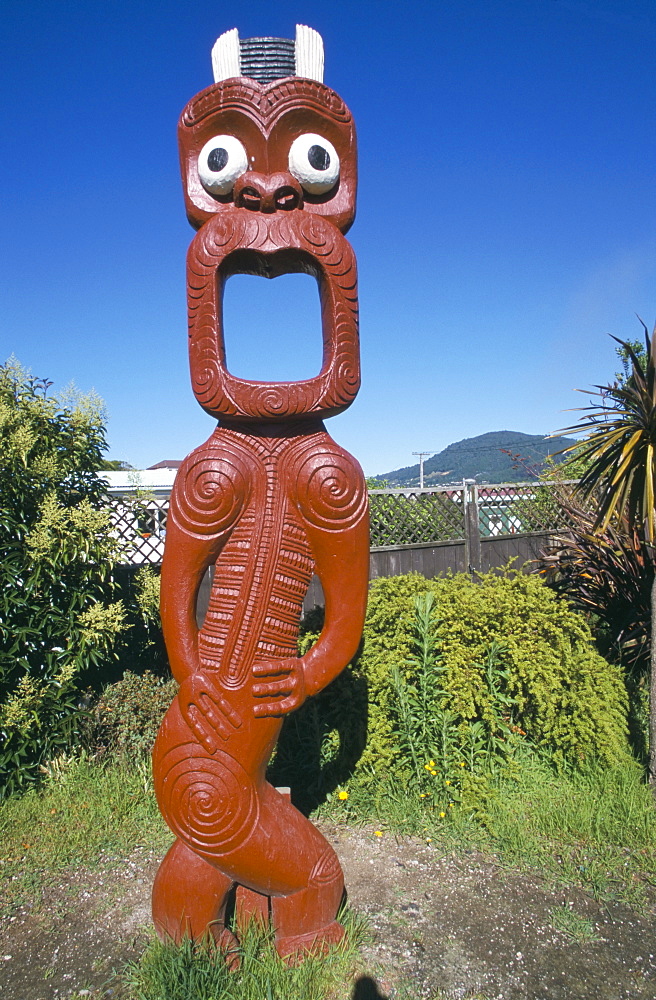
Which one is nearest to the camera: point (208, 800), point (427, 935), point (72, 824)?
point (208, 800)

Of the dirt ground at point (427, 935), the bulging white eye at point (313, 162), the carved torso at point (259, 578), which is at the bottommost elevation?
the dirt ground at point (427, 935)

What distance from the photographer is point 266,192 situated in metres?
2.57

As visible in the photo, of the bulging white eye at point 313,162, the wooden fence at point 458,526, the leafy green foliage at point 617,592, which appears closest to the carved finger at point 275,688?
the bulging white eye at point 313,162

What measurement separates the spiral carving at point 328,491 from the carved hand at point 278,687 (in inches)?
22.3

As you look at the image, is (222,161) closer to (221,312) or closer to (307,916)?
(221,312)

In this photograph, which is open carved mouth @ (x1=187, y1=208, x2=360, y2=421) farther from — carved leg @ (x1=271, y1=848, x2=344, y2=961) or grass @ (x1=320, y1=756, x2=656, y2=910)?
grass @ (x1=320, y1=756, x2=656, y2=910)

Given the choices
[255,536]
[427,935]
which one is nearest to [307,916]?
[427,935]

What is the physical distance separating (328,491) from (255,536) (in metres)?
0.34

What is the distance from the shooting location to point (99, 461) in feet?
16.0

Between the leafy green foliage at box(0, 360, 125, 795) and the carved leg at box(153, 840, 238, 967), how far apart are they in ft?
6.64

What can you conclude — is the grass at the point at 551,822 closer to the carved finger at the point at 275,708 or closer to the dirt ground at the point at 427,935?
the dirt ground at the point at 427,935

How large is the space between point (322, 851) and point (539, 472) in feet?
25.3

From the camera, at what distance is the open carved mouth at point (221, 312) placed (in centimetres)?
256

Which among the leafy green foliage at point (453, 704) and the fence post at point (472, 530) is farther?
the fence post at point (472, 530)
